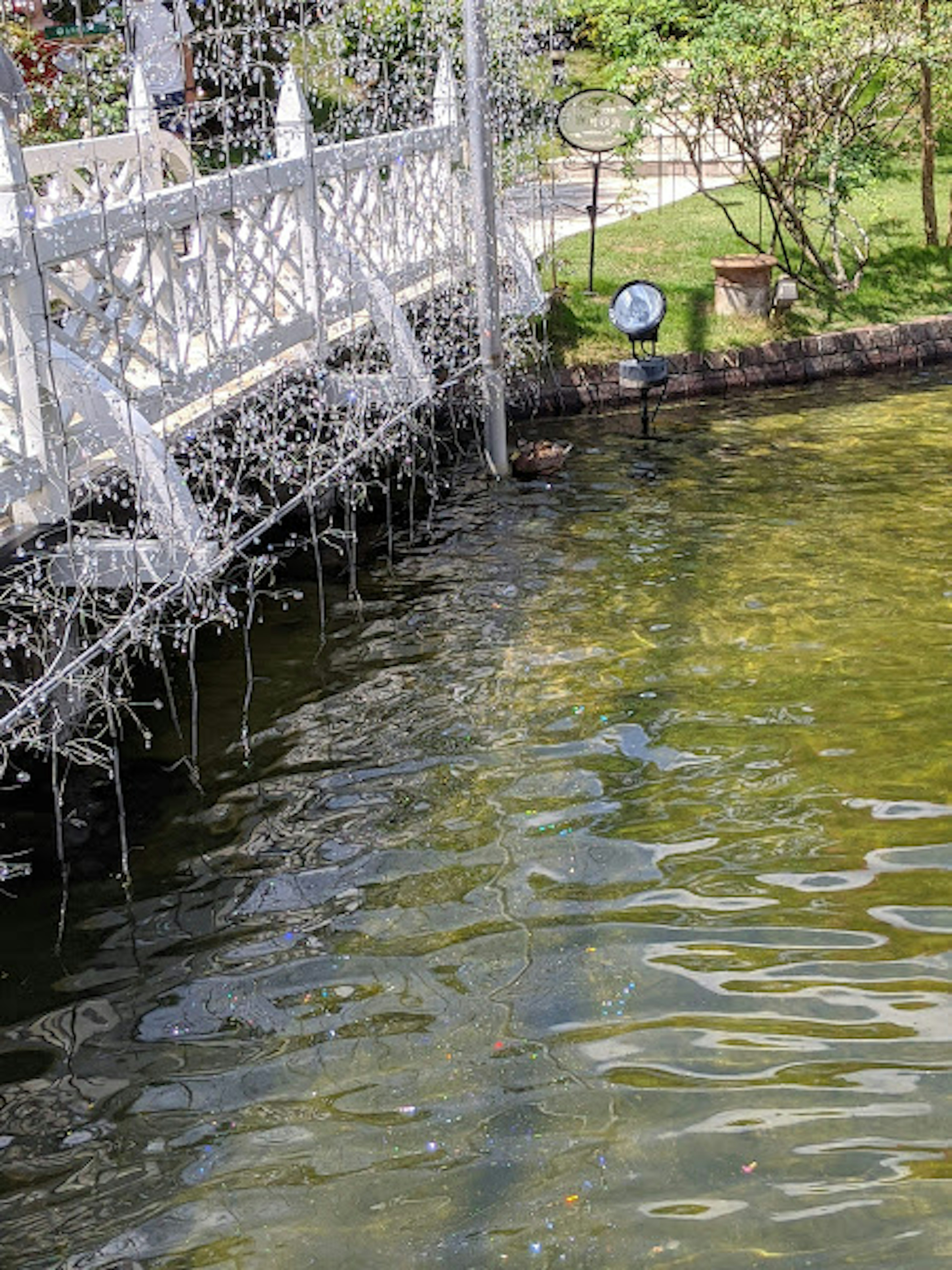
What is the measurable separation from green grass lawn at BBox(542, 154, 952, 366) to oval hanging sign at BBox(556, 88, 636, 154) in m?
1.03

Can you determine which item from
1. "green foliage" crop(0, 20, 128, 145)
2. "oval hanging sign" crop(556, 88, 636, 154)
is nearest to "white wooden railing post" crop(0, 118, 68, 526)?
"green foliage" crop(0, 20, 128, 145)

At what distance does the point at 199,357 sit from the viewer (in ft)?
30.1

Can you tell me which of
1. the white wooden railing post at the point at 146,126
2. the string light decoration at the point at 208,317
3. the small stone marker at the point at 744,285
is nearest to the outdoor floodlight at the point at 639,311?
the string light decoration at the point at 208,317

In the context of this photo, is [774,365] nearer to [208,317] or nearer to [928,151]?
[928,151]

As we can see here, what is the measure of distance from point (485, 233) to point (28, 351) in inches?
243

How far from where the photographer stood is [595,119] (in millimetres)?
15812

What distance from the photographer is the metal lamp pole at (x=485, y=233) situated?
11625 mm

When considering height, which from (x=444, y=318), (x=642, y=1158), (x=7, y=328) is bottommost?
(x=642, y=1158)

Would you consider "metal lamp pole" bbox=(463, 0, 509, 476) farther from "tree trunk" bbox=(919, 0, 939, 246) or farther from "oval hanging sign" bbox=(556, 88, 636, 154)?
"tree trunk" bbox=(919, 0, 939, 246)

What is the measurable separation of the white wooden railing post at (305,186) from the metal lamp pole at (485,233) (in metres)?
2.10

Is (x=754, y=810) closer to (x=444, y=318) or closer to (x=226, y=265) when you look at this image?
(x=226, y=265)

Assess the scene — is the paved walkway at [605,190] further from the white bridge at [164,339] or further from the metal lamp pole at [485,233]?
the white bridge at [164,339]

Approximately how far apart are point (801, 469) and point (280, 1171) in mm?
8454

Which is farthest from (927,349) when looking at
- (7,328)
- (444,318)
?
(7,328)
